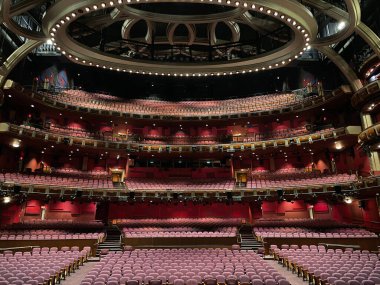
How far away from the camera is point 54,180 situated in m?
19.6

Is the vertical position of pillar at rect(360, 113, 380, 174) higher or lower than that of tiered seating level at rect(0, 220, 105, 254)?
higher

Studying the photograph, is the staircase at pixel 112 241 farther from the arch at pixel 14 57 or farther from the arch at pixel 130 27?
the arch at pixel 130 27

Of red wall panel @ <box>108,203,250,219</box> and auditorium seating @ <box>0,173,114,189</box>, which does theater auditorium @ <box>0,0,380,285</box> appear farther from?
auditorium seating @ <box>0,173,114,189</box>

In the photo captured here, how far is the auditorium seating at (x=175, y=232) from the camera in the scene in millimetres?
15977

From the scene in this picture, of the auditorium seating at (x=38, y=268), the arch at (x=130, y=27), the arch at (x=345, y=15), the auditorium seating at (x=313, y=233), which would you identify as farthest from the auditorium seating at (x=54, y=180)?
the arch at (x=345, y=15)

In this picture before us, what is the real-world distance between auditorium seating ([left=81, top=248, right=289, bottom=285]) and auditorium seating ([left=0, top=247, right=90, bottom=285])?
1165 millimetres

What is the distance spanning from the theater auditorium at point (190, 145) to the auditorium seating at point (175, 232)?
221 millimetres

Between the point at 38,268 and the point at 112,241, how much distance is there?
8.29 m

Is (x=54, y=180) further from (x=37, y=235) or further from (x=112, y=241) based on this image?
(x=112, y=241)

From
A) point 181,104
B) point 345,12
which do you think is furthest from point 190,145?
point 345,12

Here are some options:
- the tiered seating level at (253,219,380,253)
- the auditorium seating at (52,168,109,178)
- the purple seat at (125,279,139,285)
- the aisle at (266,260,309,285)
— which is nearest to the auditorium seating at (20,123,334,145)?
the auditorium seating at (52,168,109,178)

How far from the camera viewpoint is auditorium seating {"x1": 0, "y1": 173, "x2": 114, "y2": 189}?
57.8 feet

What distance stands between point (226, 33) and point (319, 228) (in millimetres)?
14882

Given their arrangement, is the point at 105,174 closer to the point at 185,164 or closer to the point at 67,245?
the point at 185,164
